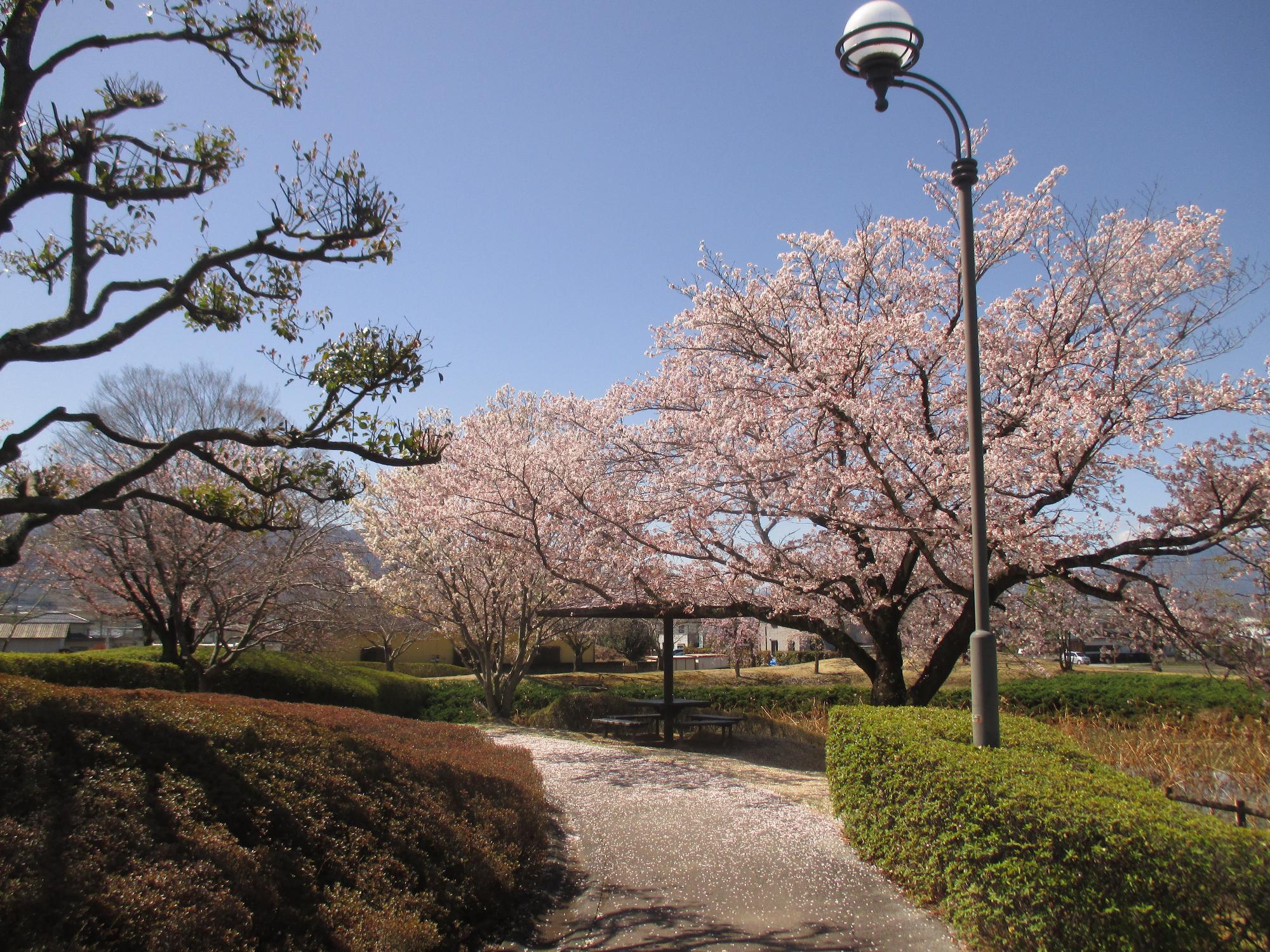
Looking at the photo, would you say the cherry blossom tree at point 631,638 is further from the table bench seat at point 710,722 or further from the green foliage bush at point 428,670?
the table bench seat at point 710,722

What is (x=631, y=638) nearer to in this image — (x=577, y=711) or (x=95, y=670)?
(x=577, y=711)

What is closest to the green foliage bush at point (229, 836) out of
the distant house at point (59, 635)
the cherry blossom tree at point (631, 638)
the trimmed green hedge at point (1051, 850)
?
the trimmed green hedge at point (1051, 850)

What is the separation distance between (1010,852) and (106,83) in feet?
26.1

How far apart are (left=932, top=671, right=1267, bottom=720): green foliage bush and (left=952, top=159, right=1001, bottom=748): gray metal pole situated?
10129 mm

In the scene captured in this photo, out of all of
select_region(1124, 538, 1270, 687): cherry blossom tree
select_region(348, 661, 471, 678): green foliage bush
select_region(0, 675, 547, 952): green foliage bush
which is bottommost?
select_region(348, 661, 471, 678): green foliage bush

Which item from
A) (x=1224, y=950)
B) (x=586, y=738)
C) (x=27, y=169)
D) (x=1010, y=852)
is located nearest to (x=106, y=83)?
(x=27, y=169)

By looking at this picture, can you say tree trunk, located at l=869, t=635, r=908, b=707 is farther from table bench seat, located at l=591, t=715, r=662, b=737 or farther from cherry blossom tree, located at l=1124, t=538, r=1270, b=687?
table bench seat, located at l=591, t=715, r=662, b=737

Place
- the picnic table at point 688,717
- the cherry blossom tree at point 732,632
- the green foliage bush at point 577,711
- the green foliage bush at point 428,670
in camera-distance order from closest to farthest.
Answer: the picnic table at point 688,717 < the green foliage bush at point 577,711 < the cherry blossom tree at point 732,632 < the green foliage bush at point 428,670

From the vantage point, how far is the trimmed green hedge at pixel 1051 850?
3.25 metres

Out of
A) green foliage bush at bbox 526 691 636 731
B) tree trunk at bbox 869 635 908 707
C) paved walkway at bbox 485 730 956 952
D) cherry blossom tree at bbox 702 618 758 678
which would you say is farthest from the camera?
cherry blossom tree at bbox 702 618 758 678

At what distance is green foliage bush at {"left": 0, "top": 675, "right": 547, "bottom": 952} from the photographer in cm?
317

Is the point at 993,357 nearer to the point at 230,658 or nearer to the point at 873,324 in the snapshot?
the point at 873,324

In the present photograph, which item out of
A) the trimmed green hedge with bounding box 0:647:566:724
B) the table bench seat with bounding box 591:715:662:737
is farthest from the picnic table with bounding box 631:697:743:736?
the trimmed green hedge with bounding box 0:647:566:724

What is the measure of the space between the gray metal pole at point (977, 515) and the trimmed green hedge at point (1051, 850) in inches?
10.2
